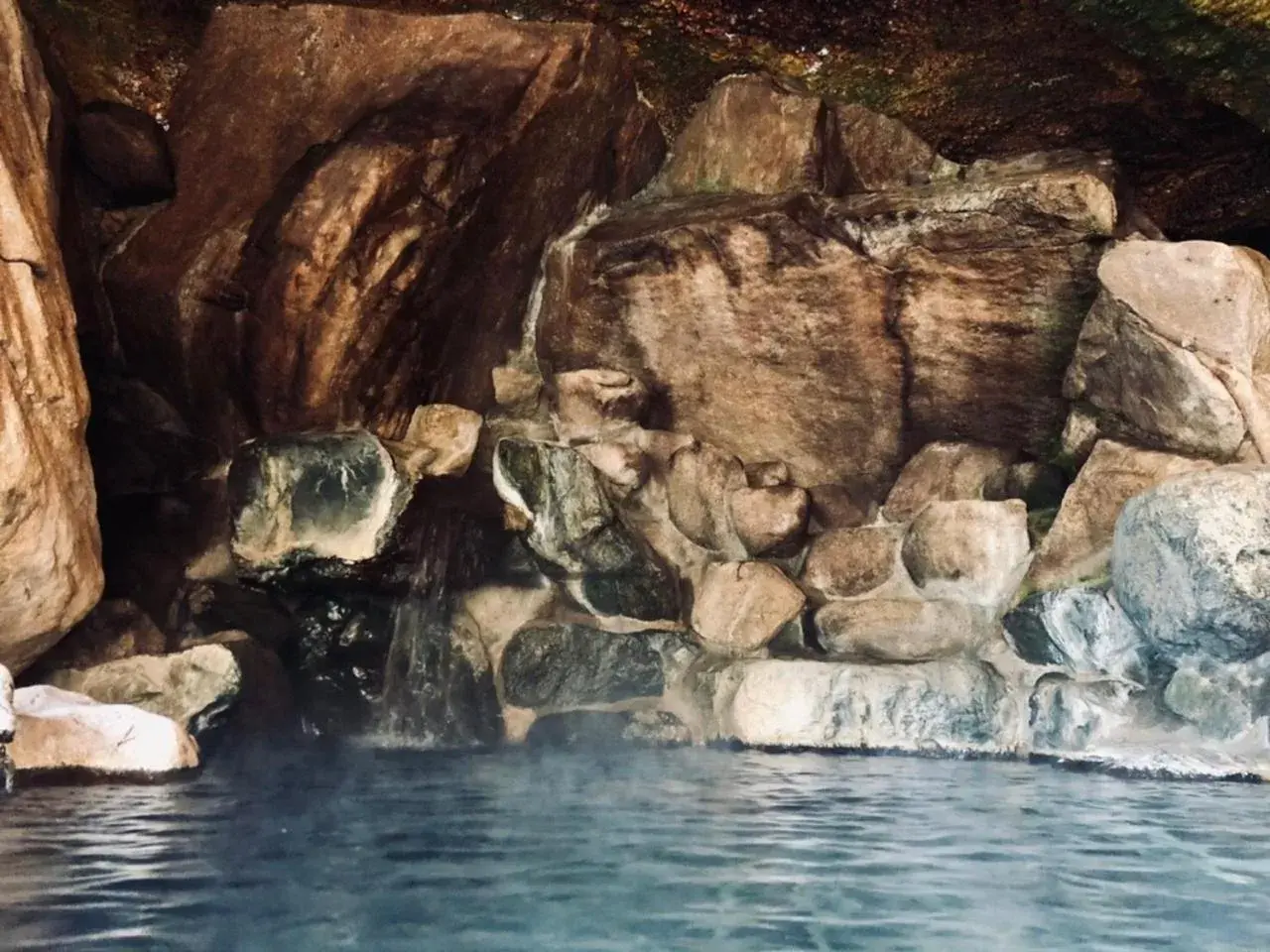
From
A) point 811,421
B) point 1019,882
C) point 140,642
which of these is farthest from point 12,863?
point 811,421

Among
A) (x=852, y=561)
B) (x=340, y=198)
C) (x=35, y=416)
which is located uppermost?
(x=340, y=198)

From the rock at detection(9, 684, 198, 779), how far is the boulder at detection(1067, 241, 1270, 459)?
553cm

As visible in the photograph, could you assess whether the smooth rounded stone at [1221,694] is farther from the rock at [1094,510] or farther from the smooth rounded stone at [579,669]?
the smooth rounded stone at [579,669]

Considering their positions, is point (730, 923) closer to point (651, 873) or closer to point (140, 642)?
point (651, 873)

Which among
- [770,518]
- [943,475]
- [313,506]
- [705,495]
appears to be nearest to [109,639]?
[313,506]

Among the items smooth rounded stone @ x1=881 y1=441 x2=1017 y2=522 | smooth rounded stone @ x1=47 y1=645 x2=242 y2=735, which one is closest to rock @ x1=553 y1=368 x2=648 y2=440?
smooth rounded stone @ x1=881 y1=441 x2=1017 y2=522

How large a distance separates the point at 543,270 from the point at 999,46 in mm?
3279

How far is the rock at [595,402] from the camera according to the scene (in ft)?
26.5

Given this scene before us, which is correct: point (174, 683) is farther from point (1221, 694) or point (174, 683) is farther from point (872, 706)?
point (1221, 694)

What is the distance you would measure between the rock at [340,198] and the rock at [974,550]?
339 centimetres

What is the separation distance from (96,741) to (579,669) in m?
2.83

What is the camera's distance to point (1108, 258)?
6.70 meters

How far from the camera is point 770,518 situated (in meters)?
7.75

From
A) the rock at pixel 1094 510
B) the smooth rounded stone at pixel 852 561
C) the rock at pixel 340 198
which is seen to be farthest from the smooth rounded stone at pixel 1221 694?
the rock at pixel 340 198
